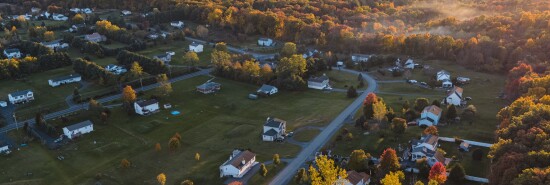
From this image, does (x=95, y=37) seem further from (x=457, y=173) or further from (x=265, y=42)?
(x=457, y=173)

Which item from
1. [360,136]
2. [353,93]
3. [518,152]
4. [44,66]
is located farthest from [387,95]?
[44,66]

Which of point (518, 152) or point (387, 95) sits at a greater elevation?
point (518, 152)

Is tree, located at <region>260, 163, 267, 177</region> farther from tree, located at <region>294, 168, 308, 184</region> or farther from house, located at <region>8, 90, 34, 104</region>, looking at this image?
house, located at <region>8, 90, 34, 104</region>

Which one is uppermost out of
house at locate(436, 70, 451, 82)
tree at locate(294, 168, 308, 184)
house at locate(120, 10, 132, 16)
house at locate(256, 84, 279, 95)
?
house at locate(436, 70, 451, 82)

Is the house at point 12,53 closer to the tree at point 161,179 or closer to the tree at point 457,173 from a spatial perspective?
the tree at point 161,179

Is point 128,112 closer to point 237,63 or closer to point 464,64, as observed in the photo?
point 237,63

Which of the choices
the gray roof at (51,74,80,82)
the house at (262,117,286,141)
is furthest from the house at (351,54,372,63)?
the gray roof at (51,74,80,82)
